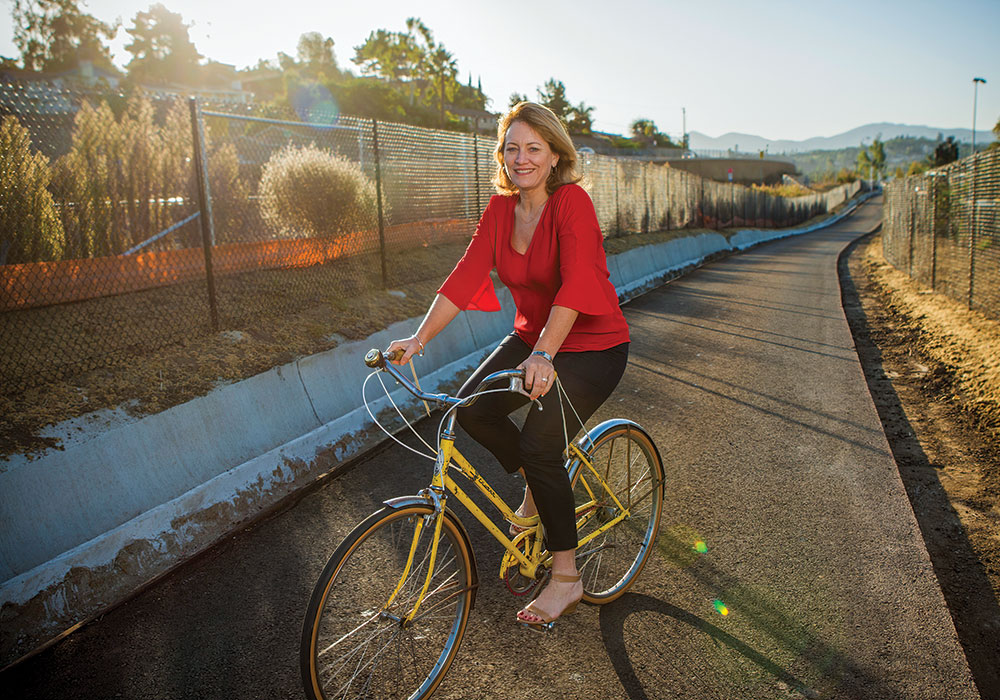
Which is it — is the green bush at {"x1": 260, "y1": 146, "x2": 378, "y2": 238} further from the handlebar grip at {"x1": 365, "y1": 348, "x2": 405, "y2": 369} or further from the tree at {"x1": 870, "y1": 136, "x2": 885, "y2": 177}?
the tree at {"x1": 870, "y1": 136, "x2": 885, "y2": 177}

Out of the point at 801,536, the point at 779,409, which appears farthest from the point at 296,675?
the point at 779,409

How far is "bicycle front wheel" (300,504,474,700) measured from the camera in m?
2.78

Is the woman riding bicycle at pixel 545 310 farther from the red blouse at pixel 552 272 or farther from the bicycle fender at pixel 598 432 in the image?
the bicycle fender at pixel 598 432

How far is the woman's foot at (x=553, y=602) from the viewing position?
347cm

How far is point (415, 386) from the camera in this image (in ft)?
10.0

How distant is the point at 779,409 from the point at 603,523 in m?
4.03

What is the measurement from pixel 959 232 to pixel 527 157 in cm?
1205

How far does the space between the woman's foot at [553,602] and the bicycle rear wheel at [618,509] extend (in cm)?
33

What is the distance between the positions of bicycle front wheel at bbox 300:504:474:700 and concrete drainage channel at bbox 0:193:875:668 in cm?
170

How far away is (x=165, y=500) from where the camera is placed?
15.9ft

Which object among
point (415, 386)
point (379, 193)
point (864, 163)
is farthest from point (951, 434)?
point (864, 163)


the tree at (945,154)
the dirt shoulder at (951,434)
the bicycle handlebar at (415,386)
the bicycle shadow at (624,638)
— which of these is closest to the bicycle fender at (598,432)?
the bicycle handlebar at (415,386)

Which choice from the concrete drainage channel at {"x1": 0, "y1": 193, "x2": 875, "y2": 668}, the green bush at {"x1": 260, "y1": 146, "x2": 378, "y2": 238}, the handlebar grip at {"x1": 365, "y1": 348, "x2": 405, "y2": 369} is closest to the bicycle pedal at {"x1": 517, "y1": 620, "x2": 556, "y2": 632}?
the handlebar grip at {"x1": 365, "y1": 348, "x2": 405, "y2": 369}

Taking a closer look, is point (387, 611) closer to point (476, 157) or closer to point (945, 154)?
point (476, 157)
